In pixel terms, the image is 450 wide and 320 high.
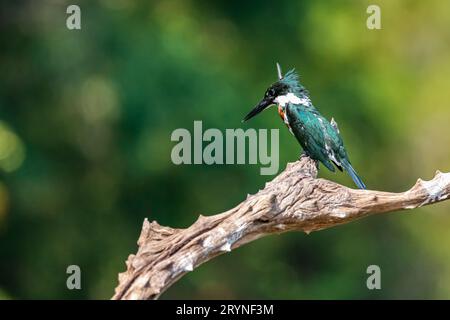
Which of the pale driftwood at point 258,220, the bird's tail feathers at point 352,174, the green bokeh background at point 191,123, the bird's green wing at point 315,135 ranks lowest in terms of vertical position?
the pale driftwood at point 258,220

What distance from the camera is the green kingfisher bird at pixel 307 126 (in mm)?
5453

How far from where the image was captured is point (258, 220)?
4.77 m

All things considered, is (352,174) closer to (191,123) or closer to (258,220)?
(258,220)

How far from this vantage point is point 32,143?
10.1m

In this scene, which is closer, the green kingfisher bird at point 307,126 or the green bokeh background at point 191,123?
the green kingfisher bird at point 307,126

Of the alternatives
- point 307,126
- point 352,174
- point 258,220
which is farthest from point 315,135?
point 258,220

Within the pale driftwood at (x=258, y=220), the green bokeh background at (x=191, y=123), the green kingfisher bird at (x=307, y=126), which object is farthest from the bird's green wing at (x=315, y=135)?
the green bokeh background at (x=191, y=123)

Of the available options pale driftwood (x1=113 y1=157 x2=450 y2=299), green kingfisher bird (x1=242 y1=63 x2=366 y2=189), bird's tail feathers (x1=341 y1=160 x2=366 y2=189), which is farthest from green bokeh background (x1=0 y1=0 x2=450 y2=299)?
pale driftwood (x1=113 y1=157 x2=450 y2=299)

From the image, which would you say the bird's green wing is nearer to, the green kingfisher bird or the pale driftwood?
the green kingfisher bird

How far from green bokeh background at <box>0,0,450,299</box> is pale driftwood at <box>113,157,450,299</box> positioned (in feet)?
14.9

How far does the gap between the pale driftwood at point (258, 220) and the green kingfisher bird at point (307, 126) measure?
0.20 m

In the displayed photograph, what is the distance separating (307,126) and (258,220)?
0.95m

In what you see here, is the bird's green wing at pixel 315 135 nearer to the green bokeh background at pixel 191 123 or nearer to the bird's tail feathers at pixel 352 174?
the bird's tail feathers at pixel 352 174

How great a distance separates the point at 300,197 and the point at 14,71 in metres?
6.02
